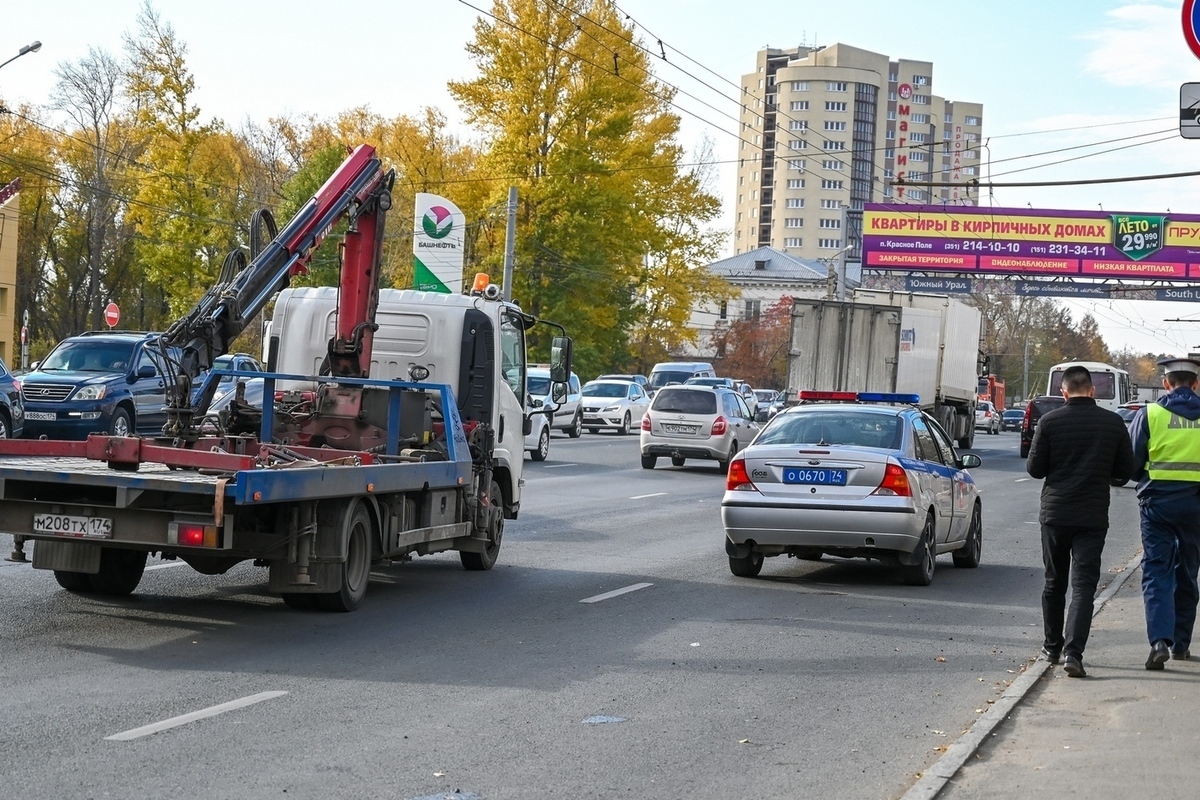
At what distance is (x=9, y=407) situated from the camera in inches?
832

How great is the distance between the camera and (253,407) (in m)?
12.3

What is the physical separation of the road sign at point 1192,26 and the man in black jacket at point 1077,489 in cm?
190

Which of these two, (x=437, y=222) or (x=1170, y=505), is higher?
(x=437, y=222)

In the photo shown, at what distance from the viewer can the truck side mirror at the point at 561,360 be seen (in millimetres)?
14648

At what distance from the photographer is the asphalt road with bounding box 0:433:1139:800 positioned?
6121mm

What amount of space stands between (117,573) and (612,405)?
121 ft

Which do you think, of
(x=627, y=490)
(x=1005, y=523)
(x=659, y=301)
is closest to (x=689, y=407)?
(x=627, y=490)

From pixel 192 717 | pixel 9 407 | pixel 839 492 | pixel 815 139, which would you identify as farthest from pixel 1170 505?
pixel 815 139

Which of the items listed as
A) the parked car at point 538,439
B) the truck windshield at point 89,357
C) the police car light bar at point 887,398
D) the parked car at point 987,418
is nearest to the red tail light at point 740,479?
the police car light bar at point 887,398

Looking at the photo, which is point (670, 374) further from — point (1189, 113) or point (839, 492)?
point (1189, 113)

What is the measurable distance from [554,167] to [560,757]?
46684 millimetres

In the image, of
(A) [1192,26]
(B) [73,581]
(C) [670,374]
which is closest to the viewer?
(A) [1192,26]

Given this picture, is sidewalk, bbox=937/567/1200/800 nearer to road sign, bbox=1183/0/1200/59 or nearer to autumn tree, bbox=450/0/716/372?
→ road sign, bbox=1183/0/1200/59

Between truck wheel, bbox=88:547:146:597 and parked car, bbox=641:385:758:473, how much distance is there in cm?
1941
